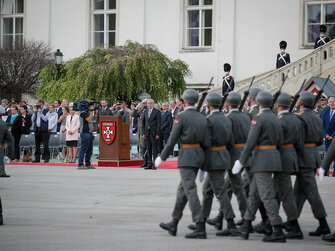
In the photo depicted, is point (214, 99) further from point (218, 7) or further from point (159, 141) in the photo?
point (218, 7)

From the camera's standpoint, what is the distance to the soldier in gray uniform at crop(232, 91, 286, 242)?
34.5 feet

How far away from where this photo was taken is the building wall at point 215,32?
38.8m

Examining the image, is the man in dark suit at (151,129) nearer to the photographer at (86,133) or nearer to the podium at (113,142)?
the podium at (113,142)

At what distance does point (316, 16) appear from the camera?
38500mm

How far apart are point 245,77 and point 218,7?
12.4ft

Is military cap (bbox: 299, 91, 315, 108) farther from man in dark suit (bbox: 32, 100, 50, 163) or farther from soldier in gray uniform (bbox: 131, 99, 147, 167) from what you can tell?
man in dark suit (bbox: 32, 100, 50, 163)

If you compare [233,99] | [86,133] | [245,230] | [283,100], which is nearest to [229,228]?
[245,230]

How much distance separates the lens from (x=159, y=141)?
2417 cm

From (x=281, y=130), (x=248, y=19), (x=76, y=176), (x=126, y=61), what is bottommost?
(x=76, y=176)

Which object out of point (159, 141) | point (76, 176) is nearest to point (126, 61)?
point (159, 141)

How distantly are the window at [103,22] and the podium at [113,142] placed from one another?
1928cm

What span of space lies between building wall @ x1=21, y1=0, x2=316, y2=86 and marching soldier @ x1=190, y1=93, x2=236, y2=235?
27.7 metres

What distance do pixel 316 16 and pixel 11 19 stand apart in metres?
16.9

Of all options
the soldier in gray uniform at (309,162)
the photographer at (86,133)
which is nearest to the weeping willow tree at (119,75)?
the photographer at (86,133)
